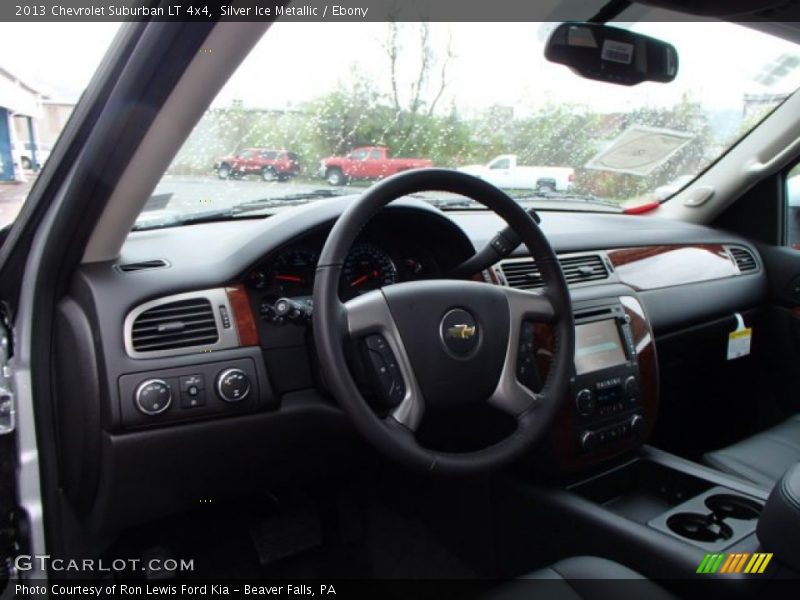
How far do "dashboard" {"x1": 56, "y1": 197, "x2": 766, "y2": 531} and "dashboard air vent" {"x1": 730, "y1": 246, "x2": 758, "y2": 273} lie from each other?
1257 mm

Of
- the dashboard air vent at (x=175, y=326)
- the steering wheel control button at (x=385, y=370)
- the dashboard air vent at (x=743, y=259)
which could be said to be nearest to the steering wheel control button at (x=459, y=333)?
the steering wheel control button at (x=385, y=370)

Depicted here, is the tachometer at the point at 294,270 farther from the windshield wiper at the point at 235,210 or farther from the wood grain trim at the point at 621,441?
the wood grain trim at the point at 621,441

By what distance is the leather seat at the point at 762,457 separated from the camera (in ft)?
7.32

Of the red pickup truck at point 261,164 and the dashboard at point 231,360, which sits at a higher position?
the red pickup truck at point 261,164

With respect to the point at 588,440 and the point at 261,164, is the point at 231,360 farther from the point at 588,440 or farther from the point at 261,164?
the point at 588,440

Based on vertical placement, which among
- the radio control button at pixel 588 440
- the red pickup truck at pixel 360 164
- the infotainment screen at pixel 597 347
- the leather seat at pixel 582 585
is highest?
the red pickup truck at pixel 360 164

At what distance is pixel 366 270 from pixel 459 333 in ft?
1.72

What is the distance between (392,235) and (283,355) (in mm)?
498

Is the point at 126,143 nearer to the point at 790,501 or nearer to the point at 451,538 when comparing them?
the point at 790,501

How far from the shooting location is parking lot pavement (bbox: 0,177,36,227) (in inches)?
63.0

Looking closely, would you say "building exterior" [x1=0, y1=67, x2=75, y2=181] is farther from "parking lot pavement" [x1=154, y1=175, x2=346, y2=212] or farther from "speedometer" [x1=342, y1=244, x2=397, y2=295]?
"speedometer" [x1=342, y1=244, x2=397, y2=295]

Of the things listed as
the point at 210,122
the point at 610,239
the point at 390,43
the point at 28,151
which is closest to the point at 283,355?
the point at 210,122

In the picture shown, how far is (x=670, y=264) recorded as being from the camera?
2.90 meters

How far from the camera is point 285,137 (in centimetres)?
201
